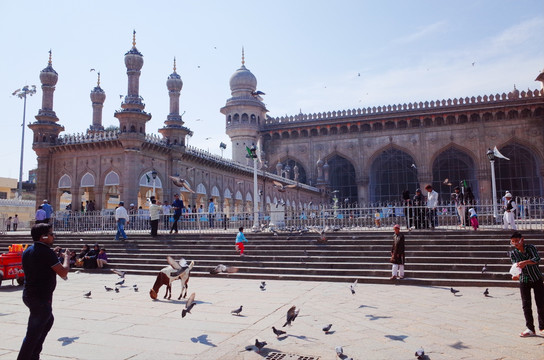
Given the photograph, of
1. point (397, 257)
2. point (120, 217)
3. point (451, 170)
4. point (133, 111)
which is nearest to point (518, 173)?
point (451, 170)

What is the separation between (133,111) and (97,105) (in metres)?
8.19

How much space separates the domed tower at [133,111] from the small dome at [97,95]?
6934 millimetres

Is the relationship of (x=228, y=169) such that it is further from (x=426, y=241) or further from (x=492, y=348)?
(x=492, y=348)

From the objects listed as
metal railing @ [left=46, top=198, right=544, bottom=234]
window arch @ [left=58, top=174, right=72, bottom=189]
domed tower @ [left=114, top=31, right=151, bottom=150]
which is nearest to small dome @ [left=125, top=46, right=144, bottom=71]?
domed tower @ [left=114, top=31, right=151, bottom=150]

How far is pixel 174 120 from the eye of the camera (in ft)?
70.1

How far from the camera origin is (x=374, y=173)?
38.7 meters

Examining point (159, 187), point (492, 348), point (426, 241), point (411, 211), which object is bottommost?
point (492, 348)

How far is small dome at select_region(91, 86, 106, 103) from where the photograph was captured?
24.9m

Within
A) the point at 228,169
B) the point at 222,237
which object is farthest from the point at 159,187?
the point at 222,237

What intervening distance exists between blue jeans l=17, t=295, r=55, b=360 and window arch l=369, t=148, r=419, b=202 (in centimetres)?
3585

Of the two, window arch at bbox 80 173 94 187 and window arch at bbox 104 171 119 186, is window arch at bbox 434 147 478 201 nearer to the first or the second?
window arch at bbox 104 171 119 186

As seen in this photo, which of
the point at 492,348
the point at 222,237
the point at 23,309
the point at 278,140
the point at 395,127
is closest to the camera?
the point at 492,348

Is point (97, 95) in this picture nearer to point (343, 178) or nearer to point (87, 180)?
point (87, 180)

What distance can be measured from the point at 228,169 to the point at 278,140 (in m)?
14.6
